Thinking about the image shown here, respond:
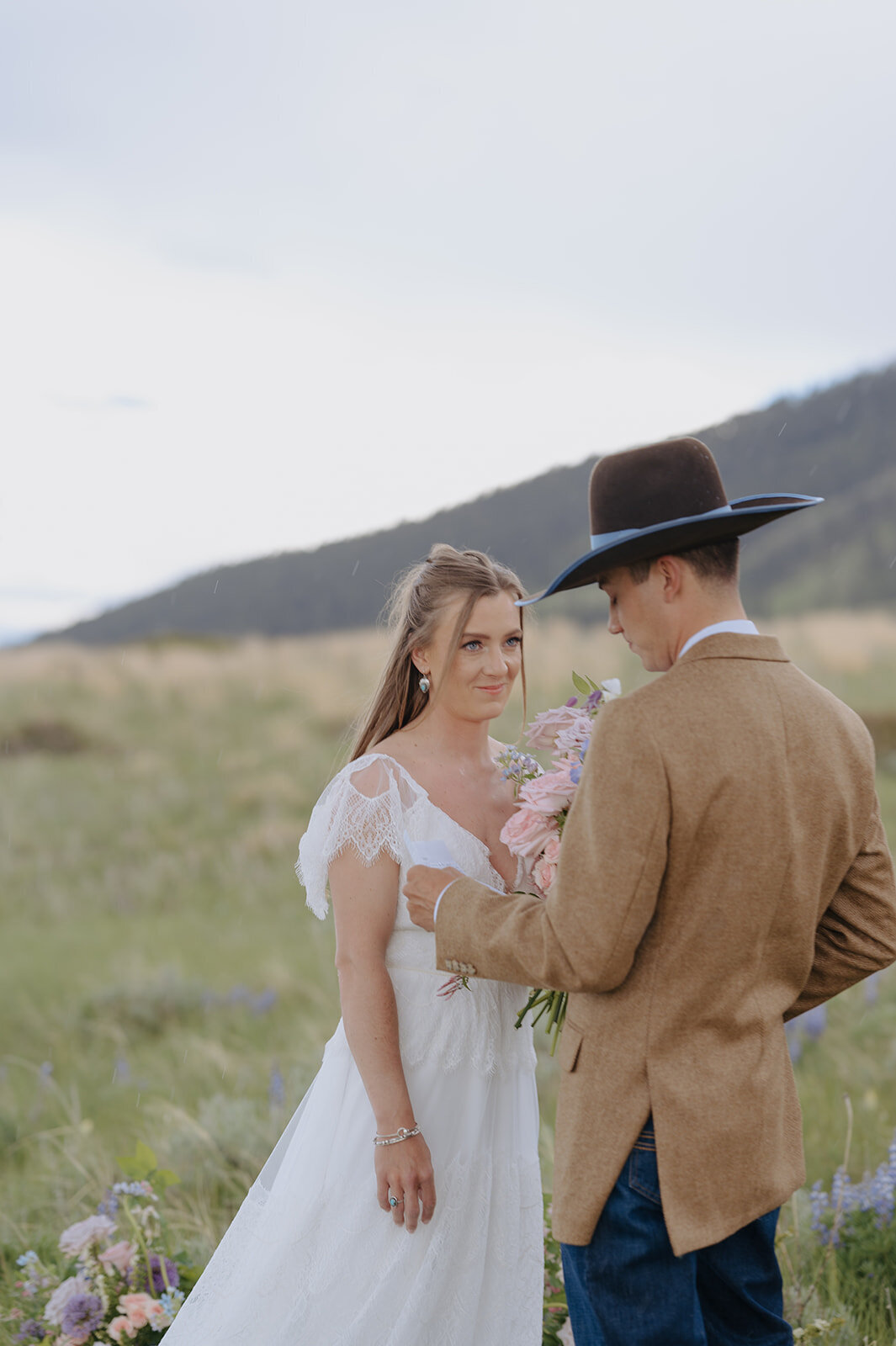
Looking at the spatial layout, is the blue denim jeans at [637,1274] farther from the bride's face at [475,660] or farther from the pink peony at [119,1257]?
the pink peony at [119,1257]

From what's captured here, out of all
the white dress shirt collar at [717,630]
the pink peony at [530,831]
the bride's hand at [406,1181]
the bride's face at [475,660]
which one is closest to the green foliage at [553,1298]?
the bride's hand at [406,1181]

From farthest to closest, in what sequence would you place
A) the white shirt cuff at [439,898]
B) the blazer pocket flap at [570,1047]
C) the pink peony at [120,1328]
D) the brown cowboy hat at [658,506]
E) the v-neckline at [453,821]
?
the pink peony at [120,1328], the v-neckline at [453,821], the white shirt cuff at [439,898], the blazer pocket flap at [570,1047], the brown cowboy hat at [658,506]

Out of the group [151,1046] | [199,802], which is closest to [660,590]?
[151,1046]

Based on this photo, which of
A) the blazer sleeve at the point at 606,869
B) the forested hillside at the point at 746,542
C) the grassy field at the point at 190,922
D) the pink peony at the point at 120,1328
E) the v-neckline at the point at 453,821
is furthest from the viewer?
the forested hillside at the point at 746,542

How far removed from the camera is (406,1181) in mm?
2496

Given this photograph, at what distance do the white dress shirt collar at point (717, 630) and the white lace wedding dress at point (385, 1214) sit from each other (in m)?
0.95

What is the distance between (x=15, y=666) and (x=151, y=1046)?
59.7 ft

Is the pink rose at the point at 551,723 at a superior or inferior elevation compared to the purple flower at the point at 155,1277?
superior

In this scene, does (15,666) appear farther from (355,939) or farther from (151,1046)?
(355,939)

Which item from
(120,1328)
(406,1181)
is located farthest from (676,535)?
(120,1328)

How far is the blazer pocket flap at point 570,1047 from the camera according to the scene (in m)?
2.03

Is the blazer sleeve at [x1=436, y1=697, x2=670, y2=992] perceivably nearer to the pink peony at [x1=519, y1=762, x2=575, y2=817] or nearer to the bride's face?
the pink peony at [x1=519, y1=762, x2=575, y2=817]

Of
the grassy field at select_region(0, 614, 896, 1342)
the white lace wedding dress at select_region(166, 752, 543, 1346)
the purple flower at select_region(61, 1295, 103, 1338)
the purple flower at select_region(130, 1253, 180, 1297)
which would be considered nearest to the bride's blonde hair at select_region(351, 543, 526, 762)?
the grassy field at select_region(0, 614, 896, 1342)

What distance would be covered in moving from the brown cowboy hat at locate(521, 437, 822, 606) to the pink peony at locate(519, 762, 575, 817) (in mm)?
409
